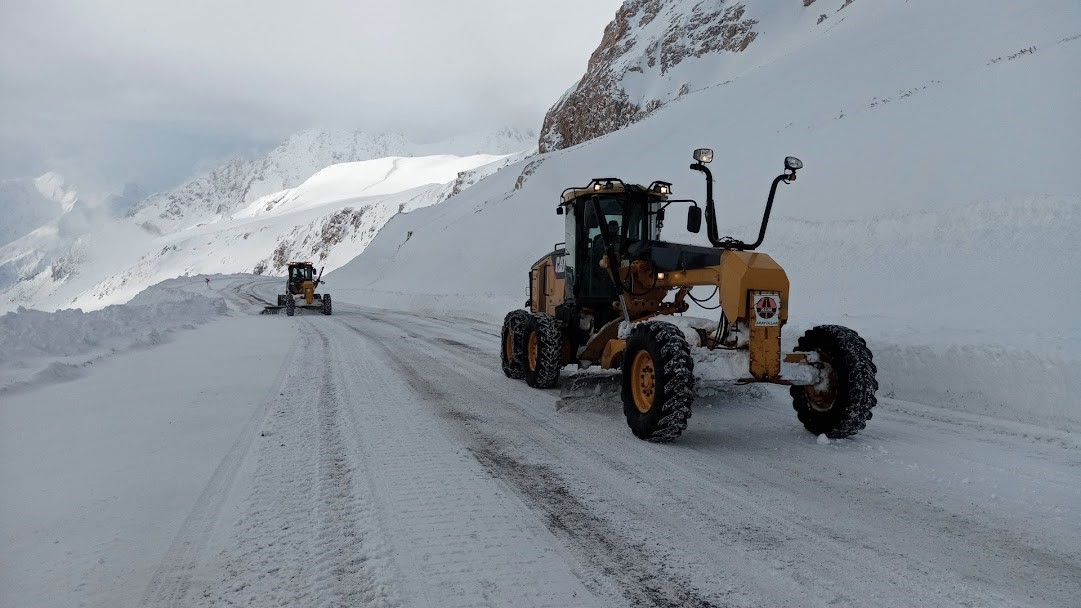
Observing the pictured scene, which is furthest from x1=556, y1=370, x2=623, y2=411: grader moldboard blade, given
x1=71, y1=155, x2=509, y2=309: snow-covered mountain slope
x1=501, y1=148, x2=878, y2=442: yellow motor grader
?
x1=71, y1=155, x2=509, y2=309: snow-covered mountain slope

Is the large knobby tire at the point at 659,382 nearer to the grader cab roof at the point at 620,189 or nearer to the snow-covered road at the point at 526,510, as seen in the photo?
the snow-covered road at the point at 526,510

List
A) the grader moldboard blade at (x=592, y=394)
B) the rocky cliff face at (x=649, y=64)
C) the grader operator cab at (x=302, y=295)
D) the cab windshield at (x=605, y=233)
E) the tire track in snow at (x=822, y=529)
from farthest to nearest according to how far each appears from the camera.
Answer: the rocky cliff face at (x=649, y=64) → the grader operator cab at (x=302, y=295) → the cab windshield at (x=605, y=233) → the grader moldboard blade at (x=592, y=394) → the tire track in snow at (x=822, y=529)

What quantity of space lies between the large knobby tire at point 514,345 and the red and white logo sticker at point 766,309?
3.76m

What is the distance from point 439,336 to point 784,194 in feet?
35.2

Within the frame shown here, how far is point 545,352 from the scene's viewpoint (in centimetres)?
758

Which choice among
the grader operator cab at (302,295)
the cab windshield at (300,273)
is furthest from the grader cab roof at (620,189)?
the cab windshield at (300,273)

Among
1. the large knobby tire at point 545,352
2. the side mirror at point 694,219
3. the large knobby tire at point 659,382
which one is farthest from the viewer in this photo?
the large knobby tire at point 545,352

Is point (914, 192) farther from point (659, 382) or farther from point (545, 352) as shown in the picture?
point (659, 382)

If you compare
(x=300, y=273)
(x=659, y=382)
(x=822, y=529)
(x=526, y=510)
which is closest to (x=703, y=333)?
(x=659, y=382)

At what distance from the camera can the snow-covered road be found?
2746 mm

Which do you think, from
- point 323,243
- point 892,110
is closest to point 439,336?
point 892,110

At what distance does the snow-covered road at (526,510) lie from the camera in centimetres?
275

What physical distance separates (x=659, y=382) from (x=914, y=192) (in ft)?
38.0

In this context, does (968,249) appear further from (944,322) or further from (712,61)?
(712,61)
